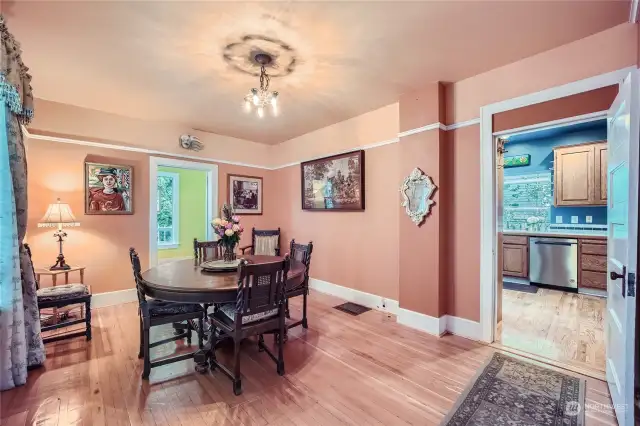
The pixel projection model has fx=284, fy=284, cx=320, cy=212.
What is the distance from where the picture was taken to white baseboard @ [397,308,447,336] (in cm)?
297

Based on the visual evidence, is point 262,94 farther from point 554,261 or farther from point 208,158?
point 554,261

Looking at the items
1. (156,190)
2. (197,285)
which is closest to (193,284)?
(197,285)

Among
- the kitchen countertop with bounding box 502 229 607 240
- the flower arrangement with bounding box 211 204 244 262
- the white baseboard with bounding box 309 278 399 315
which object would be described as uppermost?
the flower arrangement with bounding box 211 204 244 262

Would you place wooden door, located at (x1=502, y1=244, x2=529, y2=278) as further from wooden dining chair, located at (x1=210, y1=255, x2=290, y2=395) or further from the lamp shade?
the lamp shade

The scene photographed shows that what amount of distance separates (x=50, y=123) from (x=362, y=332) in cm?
445

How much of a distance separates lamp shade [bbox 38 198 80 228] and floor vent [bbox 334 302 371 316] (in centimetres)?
336

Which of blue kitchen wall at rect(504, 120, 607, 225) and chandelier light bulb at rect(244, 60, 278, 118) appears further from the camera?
blue kitchen wall at rect(504, 120, 607, 225)

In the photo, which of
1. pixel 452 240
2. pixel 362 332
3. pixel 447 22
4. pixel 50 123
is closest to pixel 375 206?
pixel 452 240

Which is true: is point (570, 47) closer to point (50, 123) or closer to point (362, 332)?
point (362, 332)

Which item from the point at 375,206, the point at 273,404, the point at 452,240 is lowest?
the point at 273,404

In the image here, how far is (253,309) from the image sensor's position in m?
2.12

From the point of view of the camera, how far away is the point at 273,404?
193 cm

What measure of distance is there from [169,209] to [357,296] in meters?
4.60

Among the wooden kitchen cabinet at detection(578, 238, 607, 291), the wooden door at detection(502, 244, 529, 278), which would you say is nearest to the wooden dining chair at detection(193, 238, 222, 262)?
the wooden door at detection(502, 244, 529, 278)
